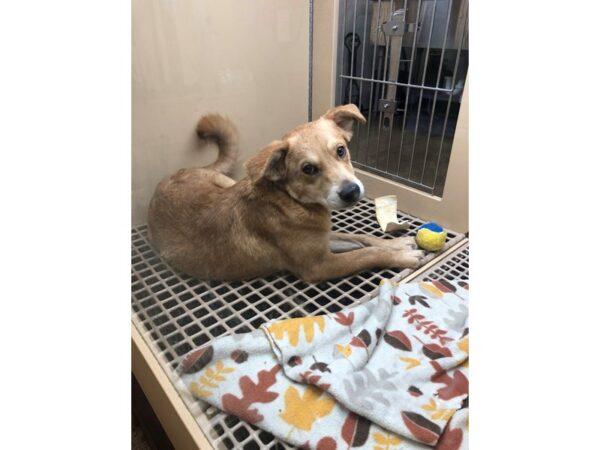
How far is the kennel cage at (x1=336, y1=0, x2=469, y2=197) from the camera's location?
141cm

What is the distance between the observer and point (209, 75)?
4.25 feet

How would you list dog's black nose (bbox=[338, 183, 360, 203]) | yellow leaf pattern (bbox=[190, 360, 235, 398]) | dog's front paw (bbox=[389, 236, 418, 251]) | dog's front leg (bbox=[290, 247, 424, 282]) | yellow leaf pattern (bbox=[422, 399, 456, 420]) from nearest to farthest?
yellow leaf pattern (bbox=[422, 399, 456, 420])
yellow leaf pattern (bbox=[190, 360, 235, 398])
dog's black nose (bbox=[338, 183, 360, 203])
dog's front leg (bbox=[290, 247, 424, 282])
dog's front paw (bbox=[389, 236, 418, 251])

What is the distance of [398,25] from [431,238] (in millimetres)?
927

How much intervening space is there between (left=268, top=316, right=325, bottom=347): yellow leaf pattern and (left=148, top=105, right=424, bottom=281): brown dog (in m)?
0.31

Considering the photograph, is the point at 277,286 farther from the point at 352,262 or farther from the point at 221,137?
the point at 221,137

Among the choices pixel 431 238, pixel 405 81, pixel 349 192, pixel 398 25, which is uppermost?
pixel 398 25

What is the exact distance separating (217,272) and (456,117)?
114 cm

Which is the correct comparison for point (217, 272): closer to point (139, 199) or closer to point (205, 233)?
point (205, 233)

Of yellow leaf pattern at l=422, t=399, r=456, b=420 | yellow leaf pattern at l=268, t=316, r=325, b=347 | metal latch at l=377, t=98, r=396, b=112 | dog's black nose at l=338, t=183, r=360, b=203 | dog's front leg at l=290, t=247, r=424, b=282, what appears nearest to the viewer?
yellow leaf pattern at l=422, t=399, r=456, b=420

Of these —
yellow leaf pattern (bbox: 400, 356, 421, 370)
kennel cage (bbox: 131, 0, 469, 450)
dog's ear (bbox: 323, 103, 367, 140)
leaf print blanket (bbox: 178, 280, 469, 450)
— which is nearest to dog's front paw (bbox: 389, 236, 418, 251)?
kennel cage (bbox: 131, 0, 469, 450)

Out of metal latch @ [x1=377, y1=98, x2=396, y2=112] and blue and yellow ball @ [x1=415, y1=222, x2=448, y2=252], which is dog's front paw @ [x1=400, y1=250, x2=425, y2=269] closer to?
blue and yellow ball @ [x1=415, y1=222, x2=448, y2=252]

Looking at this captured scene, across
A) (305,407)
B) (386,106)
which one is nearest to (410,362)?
(305,407)

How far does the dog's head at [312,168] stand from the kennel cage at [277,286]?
36cm
